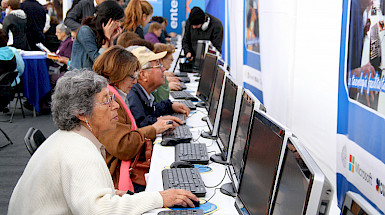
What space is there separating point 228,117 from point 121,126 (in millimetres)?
640

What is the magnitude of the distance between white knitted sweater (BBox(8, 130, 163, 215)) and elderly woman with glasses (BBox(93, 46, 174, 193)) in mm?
838

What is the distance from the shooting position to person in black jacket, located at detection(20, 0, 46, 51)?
832 cm

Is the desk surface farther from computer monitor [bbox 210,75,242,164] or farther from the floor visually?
the floor

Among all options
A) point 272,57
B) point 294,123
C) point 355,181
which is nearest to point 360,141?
point 355,181

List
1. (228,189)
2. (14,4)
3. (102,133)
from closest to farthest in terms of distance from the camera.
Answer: (102,133) → (228,189) → (14,4)

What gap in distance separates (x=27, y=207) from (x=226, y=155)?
1.07 metres

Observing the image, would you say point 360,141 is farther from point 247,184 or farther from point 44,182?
point 44,182

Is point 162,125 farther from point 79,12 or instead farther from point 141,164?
point 79,12

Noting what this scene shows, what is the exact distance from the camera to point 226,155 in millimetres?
Result: 2492

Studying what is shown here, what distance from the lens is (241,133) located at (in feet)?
7.30

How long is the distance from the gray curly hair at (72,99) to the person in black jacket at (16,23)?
20.7 ft

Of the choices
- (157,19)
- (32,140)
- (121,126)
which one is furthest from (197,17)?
(157,19)

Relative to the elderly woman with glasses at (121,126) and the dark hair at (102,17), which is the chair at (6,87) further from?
the elderly woman with glasses at (121,126)

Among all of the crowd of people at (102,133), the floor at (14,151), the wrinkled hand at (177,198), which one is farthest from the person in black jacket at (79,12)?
the wrinkled hand at (177,198)
